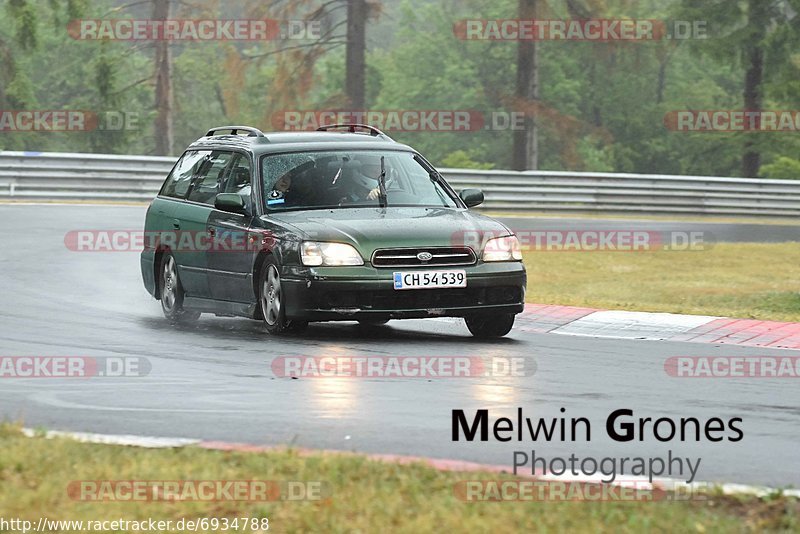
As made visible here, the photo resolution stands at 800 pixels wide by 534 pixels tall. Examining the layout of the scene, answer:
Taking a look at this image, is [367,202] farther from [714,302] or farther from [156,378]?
[714,302]

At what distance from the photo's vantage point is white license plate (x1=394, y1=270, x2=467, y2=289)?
37.3ft

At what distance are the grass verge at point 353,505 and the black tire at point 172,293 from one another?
670 cm

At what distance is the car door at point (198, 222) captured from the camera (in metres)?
13.1

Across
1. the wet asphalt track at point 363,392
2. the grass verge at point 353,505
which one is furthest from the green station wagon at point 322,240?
the grass verge at point 353,505

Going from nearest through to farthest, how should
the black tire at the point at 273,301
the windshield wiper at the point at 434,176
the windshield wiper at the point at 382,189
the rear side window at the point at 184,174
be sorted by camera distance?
1. the black tire at the point at 273,301
2. the windshield wiper at the point at 382,189
3. the windshield wiper at the point at 434,176
4. the rear side window at the point at 184,174

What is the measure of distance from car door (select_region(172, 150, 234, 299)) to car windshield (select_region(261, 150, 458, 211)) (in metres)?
0.81

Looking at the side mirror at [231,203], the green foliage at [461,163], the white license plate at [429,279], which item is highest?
the side mirror at [231,203]

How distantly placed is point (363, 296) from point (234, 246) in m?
1.63

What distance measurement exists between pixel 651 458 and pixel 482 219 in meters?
5.40

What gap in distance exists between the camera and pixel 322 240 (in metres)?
11.4

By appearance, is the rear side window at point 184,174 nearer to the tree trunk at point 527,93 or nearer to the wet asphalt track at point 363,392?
the wet asphalt track at point 363,392

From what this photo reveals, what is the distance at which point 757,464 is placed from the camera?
6980mm

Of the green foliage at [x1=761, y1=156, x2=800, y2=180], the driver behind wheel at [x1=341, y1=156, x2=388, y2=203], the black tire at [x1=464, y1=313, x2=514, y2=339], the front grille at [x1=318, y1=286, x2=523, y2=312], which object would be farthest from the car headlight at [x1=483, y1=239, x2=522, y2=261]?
the green foliage at [x1=761, y1=156, x2=800, y2=180]

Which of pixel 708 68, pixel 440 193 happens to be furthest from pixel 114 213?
pixel 708 68
